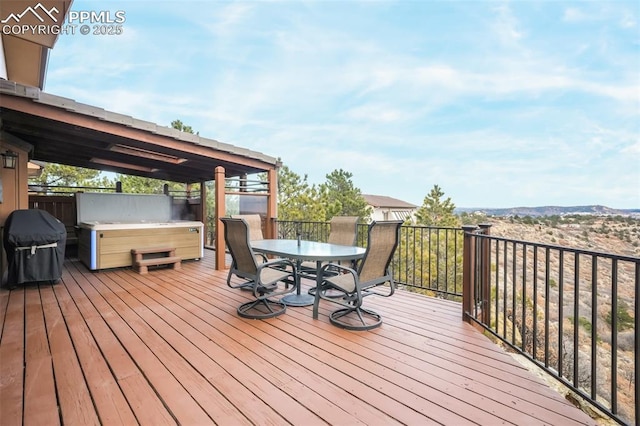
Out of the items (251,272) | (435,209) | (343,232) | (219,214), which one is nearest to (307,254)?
(251,272)

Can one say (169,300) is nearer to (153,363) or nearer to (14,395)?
(153,363)

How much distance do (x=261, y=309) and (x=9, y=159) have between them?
4.92 m

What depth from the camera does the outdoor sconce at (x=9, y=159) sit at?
4.94 metres

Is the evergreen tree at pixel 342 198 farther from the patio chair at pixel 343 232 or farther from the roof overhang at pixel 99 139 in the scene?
the patio chair at pixel 343 232

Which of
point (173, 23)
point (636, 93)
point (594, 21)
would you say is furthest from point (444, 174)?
point (173, 23)

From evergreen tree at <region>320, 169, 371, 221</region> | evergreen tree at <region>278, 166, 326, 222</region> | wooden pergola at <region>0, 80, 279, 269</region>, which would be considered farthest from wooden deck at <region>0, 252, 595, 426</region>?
evergreen tree at <region>320, 169, 371, 221</region>

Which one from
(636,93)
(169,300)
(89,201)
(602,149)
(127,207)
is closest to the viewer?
(169,300)

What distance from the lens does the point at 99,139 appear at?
5125 millimetres

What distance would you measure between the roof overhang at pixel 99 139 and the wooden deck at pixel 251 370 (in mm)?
2324

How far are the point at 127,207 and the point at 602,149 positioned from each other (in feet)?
86.4

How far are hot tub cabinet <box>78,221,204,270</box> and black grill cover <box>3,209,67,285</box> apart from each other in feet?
2.74

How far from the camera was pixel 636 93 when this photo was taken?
14891mm

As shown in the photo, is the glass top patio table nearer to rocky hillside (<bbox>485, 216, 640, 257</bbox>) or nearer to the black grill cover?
the black grill cover

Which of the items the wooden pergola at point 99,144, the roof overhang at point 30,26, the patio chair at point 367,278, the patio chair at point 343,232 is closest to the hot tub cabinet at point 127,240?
the wooden pergola at point 99,144
